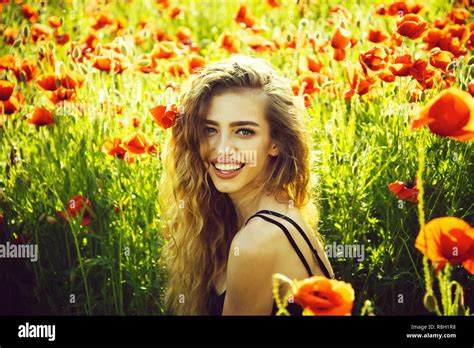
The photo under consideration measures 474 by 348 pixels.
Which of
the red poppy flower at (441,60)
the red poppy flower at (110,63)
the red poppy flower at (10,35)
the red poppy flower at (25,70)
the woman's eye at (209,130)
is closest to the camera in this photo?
the woman's eye at (209,130)

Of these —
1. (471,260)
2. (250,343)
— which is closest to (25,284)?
(250,343)

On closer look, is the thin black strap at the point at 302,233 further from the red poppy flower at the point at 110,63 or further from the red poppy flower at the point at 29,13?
the red poppy flower at the point at 29,13

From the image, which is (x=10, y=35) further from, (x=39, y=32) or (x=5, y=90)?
(x=5, y=90)

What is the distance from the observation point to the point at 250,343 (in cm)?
152

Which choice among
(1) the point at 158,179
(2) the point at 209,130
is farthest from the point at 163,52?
(2) the point at 209,130

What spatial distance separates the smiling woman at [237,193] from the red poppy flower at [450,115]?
1.29ft

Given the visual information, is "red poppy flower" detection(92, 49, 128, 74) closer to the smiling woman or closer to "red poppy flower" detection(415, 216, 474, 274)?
the smiling woman

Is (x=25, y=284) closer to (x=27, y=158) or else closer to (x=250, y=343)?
(x=27, y=158)

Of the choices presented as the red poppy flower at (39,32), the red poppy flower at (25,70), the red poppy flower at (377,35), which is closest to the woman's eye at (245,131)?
the red poppy flower at (377,35)

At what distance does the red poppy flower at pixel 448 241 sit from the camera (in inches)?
46.4

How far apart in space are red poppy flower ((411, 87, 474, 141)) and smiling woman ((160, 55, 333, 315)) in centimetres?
39

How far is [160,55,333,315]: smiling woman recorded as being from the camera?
1.48m

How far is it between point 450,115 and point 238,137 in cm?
47

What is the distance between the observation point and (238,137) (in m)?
1.53
